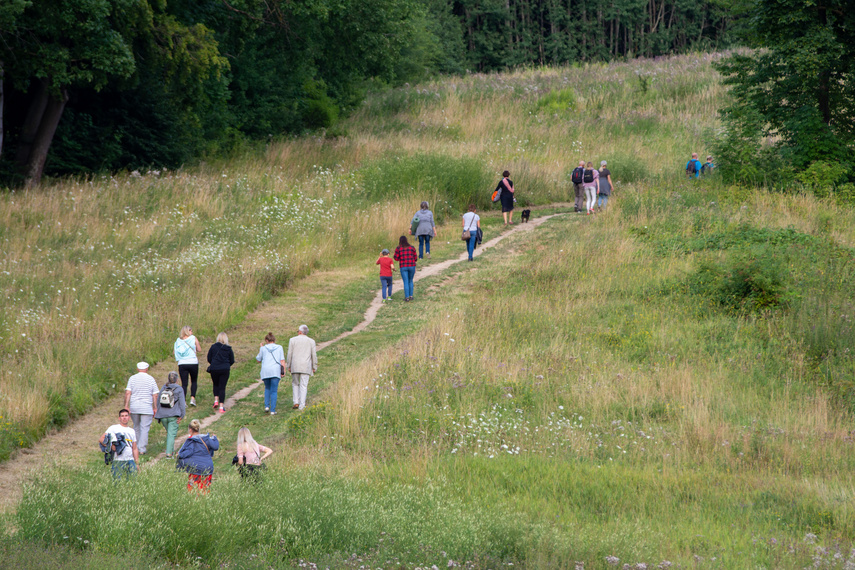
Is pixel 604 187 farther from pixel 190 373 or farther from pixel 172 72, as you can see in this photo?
pixel 190 373

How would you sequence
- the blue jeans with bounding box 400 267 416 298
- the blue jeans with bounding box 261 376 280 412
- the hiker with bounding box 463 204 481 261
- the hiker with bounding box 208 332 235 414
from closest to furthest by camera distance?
the blue jeans with bounding box 261 376 280 412 < the hiker with bounding box 208 332 235 414 < the blue jeans with bounding box 400 267 416 298 < the hiker with bounding box 463 204 481 261

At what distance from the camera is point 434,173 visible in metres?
25.0

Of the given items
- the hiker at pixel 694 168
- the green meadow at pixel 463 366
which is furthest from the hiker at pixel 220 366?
the hiker at pixel 694 168

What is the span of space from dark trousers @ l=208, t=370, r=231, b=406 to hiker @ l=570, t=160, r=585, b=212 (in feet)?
50.3

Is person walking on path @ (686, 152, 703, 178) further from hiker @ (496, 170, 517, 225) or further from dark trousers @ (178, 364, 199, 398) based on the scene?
dark trousers @ (178, 364, 199, 398)

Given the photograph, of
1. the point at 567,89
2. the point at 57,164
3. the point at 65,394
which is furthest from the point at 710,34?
the point at 65,394

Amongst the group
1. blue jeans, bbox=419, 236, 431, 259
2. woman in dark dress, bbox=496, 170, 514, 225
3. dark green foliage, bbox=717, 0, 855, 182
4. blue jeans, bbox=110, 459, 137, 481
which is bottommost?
blue jeans, bbox=110, 459, 137, 481

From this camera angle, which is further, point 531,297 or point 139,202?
point 139,202

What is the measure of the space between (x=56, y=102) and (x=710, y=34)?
72899 millimetres

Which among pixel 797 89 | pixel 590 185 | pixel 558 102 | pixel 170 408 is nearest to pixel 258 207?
pixel 590 185

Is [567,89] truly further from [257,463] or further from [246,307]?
[257,463]

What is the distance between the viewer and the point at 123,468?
8562 millimetres

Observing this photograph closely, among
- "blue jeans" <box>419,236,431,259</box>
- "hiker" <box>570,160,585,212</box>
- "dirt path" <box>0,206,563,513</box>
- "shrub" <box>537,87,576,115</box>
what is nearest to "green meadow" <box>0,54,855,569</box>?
"dirt path" <box>0,206,563,513</box>

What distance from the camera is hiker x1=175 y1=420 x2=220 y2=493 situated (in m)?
8.40
